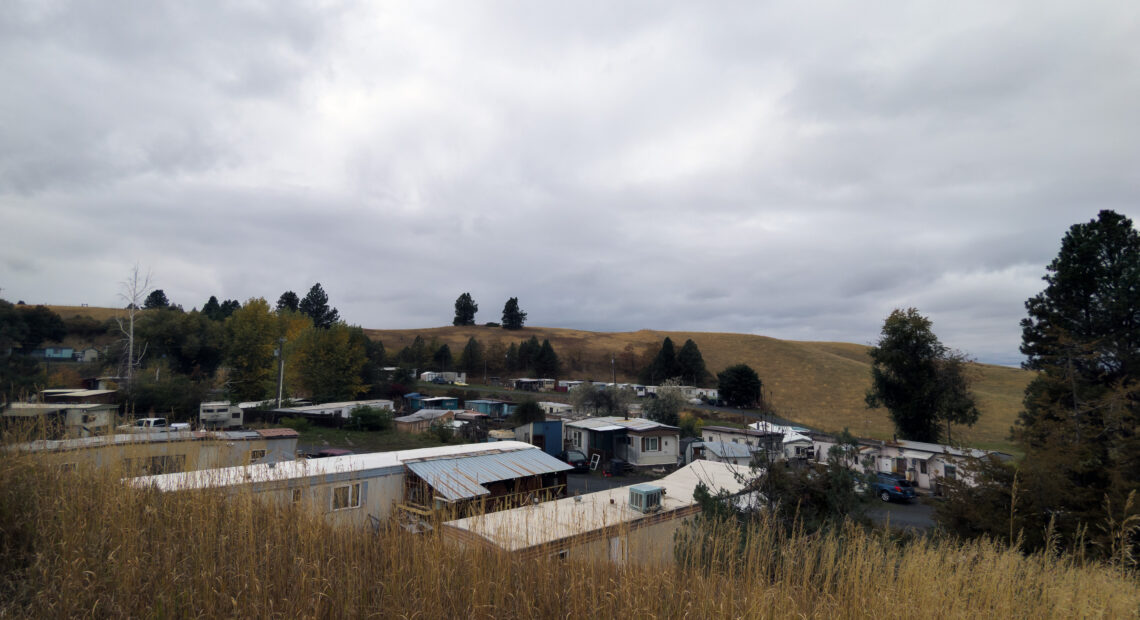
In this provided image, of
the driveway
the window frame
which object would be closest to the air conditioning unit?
→ the window frame

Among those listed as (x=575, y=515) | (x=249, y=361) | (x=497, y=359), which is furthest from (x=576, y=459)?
(x=497, y=359)

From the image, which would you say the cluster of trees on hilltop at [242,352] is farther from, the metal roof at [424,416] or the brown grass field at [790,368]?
the brown grass field at [790,368]

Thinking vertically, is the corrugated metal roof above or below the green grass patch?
above

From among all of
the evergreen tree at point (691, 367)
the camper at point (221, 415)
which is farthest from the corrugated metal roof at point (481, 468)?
the evergreen tree at point (691, 367)

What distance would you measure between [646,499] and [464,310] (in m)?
92.4

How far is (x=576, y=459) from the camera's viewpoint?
22328 mm

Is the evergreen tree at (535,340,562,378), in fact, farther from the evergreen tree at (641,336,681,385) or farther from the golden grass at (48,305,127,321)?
the golden grass at (48,305,127,321)

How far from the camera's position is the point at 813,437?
81.5 feet

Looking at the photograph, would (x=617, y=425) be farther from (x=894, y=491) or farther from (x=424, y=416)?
(x=424, y=416)

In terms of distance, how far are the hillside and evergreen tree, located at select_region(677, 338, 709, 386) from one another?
8727mm

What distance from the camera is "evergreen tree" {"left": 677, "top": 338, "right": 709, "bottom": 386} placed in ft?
184

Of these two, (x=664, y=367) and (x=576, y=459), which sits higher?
(x=664, y=367)

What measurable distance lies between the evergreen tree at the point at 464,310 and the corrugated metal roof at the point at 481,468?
85.5 meters

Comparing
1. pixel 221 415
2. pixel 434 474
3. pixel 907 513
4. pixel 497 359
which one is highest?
pixel 497 359
